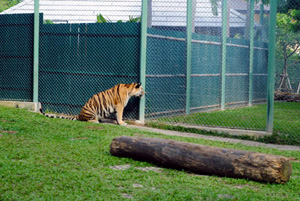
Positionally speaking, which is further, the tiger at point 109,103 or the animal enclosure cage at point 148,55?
the animal enclosure cage at point 148,55

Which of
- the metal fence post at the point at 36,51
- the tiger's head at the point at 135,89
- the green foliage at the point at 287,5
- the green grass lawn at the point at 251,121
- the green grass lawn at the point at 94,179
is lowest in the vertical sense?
the green grass lawn at the point at 94,179

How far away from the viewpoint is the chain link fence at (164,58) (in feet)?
35.1

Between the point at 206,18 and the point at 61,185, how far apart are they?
7.16 meters

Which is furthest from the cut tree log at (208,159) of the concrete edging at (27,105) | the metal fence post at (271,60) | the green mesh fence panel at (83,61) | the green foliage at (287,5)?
the concrete edging at (27,105)

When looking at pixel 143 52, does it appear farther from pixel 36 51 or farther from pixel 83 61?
pixel 36 51

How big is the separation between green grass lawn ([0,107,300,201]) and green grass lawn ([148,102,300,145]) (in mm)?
1162

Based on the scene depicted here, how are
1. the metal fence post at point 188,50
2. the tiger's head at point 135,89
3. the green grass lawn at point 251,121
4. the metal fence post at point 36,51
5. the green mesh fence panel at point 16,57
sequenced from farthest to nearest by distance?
the green mesh fence panel at point 16,57
the metal fence post at point 36,51
the metal fence post at point 188,50
the tiger's head at point 135,89
the green grass lawn at point 251,121

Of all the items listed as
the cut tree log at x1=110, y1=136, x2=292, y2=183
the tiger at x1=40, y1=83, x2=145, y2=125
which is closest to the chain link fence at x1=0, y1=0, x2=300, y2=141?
the tiger at x1=40, y1=83, x2=145, y2=125

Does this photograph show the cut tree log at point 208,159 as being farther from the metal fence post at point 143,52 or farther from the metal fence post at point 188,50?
the metal fence post at point 188,50

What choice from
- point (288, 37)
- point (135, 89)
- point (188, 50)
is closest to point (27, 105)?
point (135, 89)

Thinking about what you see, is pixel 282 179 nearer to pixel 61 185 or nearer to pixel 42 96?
pixel 61 185

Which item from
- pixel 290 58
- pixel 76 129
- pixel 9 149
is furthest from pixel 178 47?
pixel 9 149

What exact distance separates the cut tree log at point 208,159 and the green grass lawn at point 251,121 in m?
3.29

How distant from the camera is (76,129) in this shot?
29.9ft
